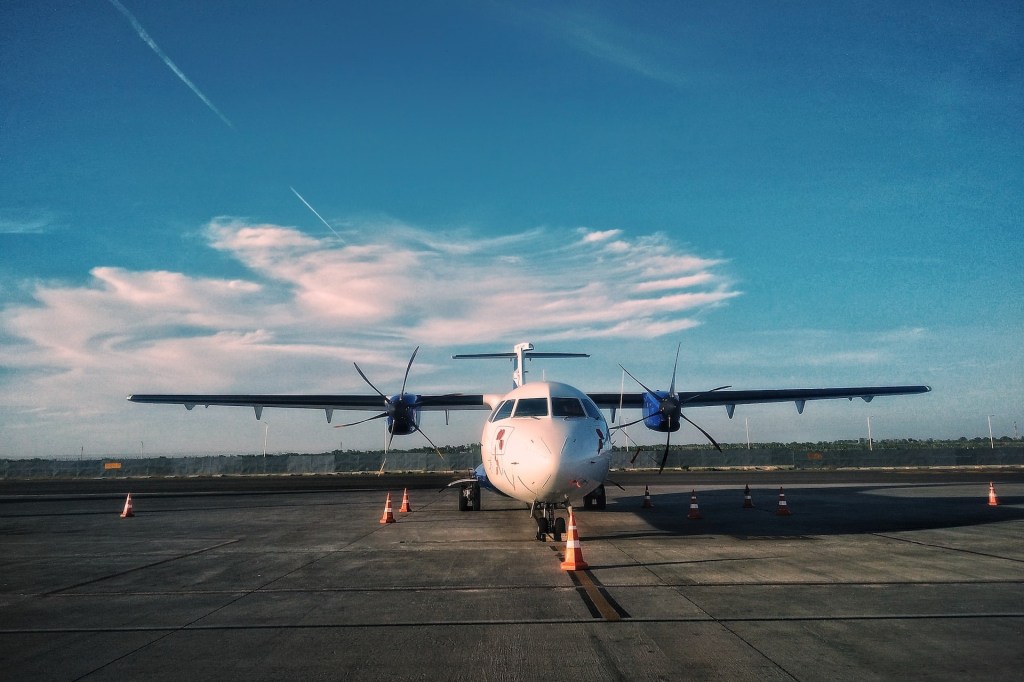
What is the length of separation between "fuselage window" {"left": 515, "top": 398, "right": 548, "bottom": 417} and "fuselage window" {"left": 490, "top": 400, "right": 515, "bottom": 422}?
325mm

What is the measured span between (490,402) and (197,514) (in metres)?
8.92

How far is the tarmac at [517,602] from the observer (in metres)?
5.02

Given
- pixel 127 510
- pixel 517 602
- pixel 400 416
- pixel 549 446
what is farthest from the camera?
pixel 400 416

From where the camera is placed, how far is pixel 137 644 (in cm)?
573

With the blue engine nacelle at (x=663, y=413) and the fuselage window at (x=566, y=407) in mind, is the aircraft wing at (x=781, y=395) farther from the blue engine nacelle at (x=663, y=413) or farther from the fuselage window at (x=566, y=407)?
the fuselage window at (x=566, y=407)

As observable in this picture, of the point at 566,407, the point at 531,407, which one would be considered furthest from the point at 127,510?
the point at 566,407

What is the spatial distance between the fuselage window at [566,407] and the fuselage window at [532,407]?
0.15m

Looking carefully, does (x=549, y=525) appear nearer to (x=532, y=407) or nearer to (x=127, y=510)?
(x=532, y=407)

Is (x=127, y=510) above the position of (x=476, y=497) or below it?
below

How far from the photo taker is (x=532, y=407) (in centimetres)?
1228

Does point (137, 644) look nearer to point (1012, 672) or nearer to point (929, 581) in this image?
point (1012, 672)

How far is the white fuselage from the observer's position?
427 inches

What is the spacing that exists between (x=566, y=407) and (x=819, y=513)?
890 centimetres

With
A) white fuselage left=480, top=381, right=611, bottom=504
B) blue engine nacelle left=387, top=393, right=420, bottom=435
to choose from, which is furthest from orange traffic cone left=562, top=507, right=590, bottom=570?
blue engine nacelle left=387, top=393, right=420, bottom=435
